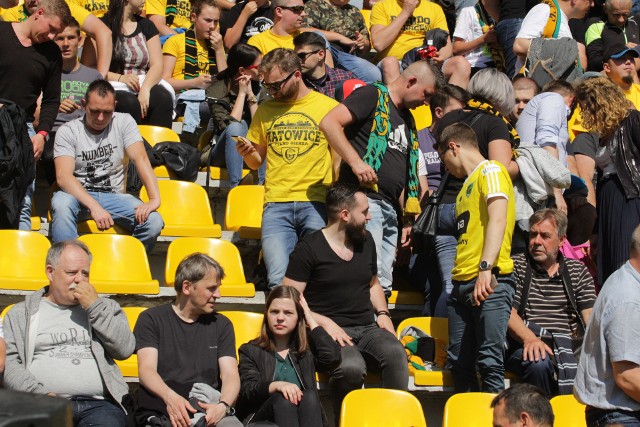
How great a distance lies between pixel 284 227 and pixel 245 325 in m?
0.74

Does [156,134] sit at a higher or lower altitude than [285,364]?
higher

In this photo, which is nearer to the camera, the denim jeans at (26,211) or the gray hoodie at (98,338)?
the gray hoodie at (98,338)

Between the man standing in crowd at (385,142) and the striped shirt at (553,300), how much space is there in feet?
2.61

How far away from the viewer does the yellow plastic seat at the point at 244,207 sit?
A: 21.9 feet

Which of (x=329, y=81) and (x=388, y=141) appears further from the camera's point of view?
(x=329, y=81)

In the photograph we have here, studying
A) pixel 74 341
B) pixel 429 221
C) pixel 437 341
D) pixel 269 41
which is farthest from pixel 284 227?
pixel 269 41

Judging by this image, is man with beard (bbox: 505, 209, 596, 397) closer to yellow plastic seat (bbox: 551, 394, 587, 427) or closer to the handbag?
yellow plastic seat (bbox: 551, 394, 587, 427)

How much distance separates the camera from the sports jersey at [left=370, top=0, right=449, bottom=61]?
939cm

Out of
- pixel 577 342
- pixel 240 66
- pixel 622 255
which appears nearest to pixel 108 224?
pixel 240 66

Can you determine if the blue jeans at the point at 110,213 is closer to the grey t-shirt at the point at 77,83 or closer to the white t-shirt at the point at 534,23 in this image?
the grey t-shirt at the point at 77,83

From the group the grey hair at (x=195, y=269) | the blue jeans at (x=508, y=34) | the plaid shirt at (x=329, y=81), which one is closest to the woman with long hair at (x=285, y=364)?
the grey hair at (x=195, y=269)

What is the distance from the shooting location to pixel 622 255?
6391 millimetres

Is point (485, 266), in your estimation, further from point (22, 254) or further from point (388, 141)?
point (22, 254)

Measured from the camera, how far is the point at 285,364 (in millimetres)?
4852
